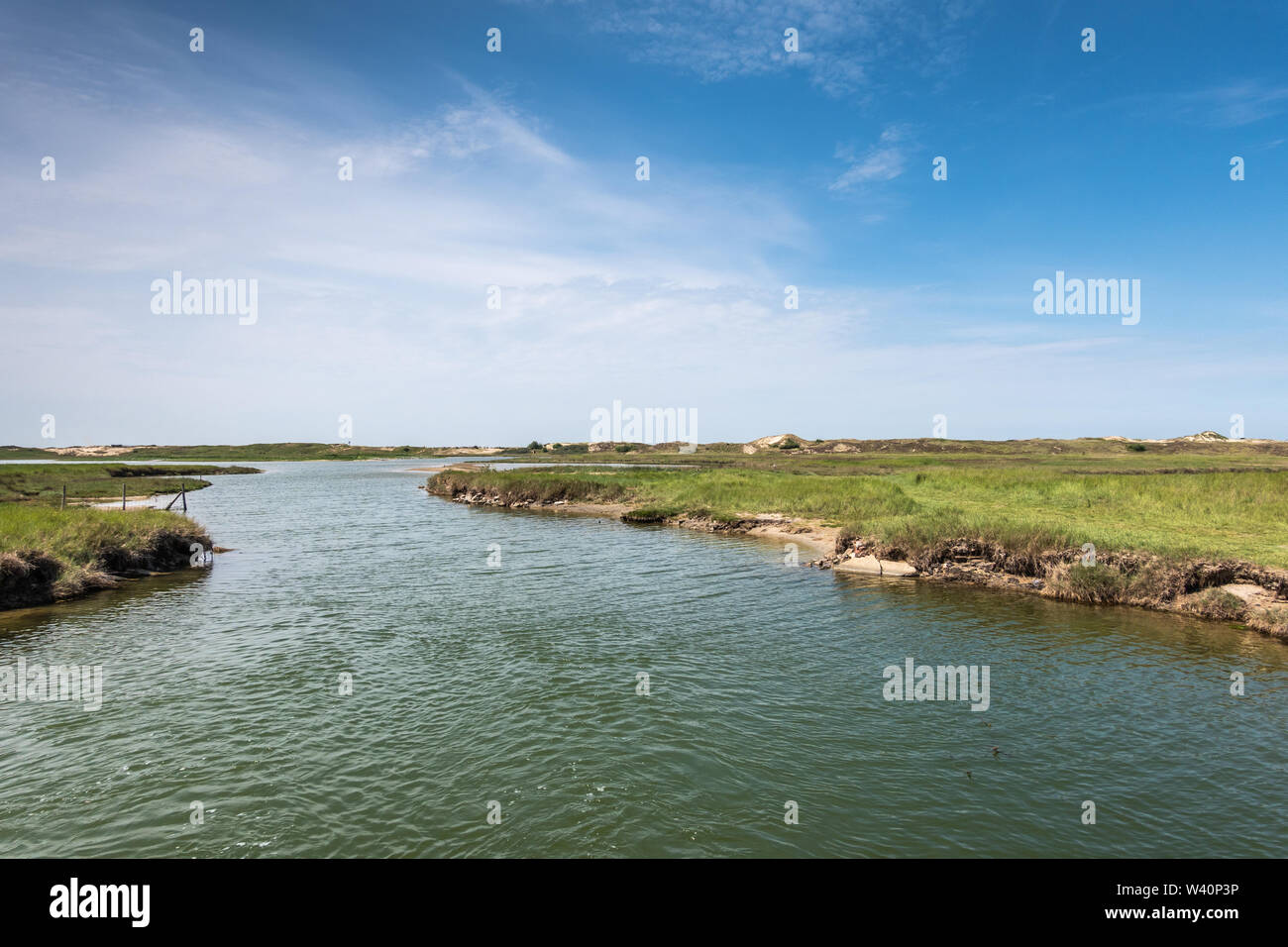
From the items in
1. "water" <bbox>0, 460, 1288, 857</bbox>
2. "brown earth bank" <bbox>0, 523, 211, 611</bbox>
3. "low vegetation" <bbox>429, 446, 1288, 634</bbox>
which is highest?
"low vegetation" <bbox>429, 446, 1288, 634</bbox>

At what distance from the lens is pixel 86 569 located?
83.8 ft

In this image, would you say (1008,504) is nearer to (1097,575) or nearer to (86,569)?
(1097,575)

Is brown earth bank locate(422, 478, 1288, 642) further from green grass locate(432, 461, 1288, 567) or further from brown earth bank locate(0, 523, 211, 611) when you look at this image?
brown earth bank locate(0, 523, 211, 611)

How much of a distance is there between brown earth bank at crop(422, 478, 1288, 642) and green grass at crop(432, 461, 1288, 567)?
0.48m

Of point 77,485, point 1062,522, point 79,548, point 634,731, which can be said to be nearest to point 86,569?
point 79,548

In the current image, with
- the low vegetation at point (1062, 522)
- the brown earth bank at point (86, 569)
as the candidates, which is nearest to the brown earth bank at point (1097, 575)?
the low vegetation at point (1062, 522)

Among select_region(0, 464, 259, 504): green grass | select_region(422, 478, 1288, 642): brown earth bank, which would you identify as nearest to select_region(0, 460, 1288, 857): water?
select_region(422, 478, 1288, 642): brown earth bank

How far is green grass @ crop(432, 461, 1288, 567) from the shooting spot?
24.9m

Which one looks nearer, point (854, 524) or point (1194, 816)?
point (1194, 816)
